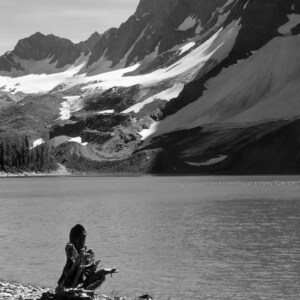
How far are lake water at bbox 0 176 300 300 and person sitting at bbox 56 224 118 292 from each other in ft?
27.0

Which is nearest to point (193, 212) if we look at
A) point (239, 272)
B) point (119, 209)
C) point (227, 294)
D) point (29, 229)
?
point (119, 209)

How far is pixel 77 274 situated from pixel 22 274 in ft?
51.5

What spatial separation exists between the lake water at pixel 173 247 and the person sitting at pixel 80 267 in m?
8.22

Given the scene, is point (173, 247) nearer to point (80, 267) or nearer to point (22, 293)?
point (22, 293)

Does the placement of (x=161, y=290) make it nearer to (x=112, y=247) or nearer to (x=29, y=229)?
(x=112, y=247)

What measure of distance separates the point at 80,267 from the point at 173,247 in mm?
28893

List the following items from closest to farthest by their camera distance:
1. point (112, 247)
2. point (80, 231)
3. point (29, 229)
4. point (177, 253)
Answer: point (80, 231) → point (177, 253) → point (112, 247) → point (29, 229)

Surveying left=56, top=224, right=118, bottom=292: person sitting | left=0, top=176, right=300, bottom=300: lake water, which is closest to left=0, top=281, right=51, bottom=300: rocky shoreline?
left=56, top=224, right=118, bottom=292: person sitting

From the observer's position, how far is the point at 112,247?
207 feet

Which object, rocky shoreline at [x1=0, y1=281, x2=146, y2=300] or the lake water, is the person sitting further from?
the lake water

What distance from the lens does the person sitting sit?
33969 millimetres

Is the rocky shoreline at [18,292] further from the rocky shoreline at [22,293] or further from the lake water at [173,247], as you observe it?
the lake water at [173,247]

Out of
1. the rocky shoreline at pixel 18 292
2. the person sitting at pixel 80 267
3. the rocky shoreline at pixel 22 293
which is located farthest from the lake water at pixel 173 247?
the person sitting at pixel 80 267

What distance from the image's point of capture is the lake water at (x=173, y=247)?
45.7 m
